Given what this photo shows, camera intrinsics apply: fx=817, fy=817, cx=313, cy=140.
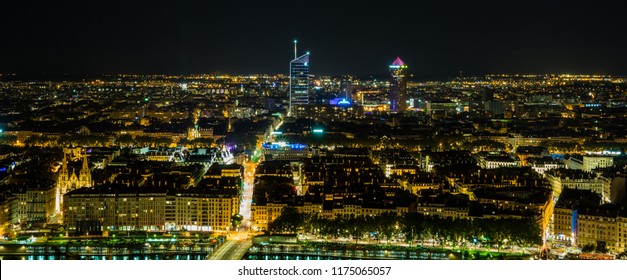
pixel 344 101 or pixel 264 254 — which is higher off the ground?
pixel 344 101

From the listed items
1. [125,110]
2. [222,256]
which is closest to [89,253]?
[222,256]

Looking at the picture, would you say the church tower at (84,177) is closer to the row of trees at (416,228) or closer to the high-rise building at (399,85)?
the row of trees at (416,228)

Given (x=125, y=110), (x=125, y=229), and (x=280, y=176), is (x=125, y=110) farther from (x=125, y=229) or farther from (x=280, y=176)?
(x=125, y=229)

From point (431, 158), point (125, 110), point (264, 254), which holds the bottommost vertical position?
point (264, 254)

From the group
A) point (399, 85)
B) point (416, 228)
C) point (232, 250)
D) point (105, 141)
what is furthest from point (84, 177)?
point (399, 85)

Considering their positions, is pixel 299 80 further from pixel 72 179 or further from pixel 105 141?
pixel 72 179

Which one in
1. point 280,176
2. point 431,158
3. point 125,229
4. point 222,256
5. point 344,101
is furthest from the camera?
point 344,101

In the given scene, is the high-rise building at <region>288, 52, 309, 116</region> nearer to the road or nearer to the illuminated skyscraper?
the illuminated skyscraper
